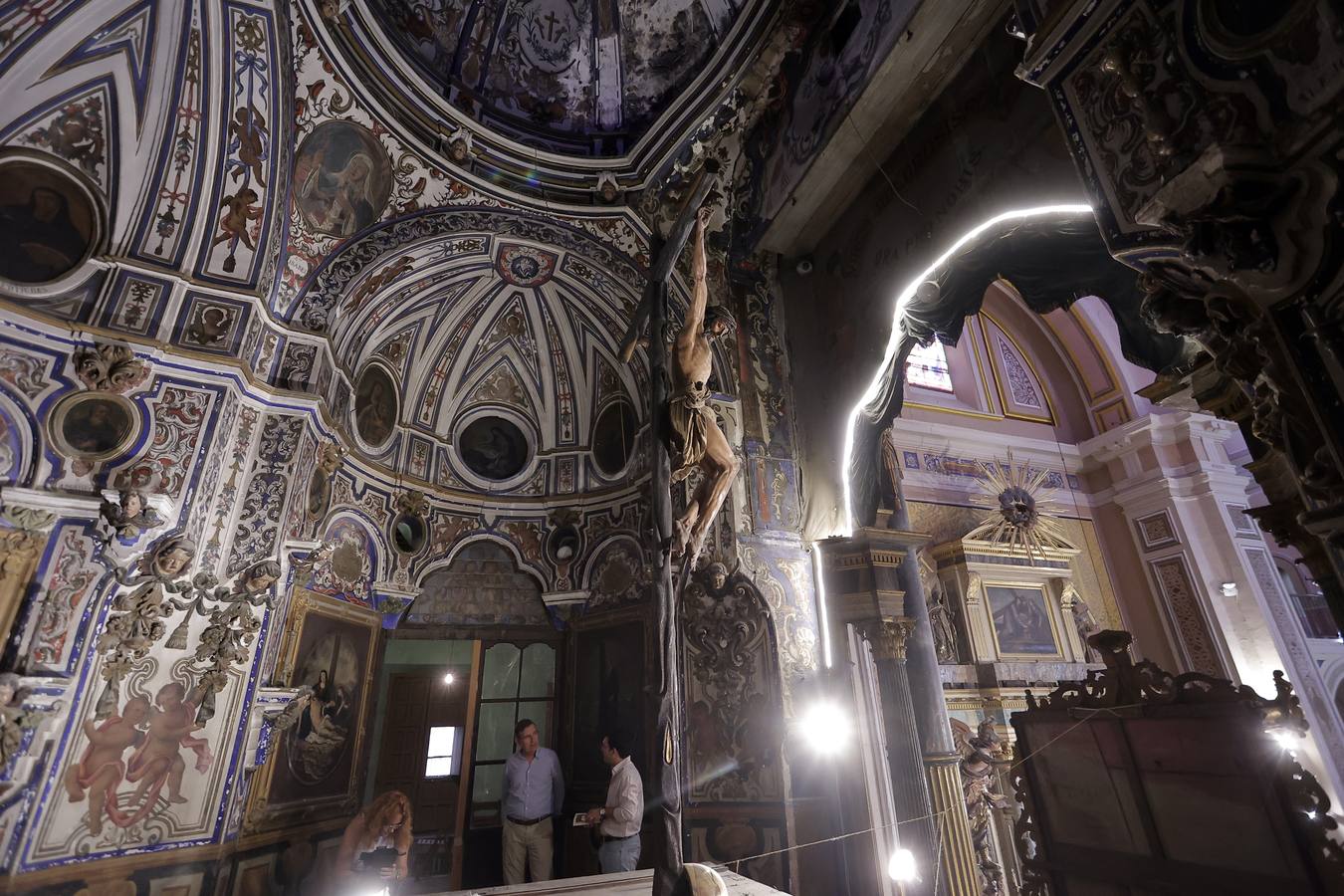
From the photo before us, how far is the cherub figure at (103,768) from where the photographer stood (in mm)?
4062

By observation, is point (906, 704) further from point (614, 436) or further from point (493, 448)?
point (493, 448)

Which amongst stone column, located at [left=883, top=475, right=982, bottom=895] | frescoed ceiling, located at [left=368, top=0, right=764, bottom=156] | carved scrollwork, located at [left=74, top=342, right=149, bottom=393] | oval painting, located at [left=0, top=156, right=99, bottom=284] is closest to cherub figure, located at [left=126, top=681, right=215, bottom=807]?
carved scrollwork, located at [left=74, top=342, right=149, bottom=393]

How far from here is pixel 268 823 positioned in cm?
538

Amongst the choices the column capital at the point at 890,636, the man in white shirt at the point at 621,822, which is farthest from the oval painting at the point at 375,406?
the column capital at the point at 890,636

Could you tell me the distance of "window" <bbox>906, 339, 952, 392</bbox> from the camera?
34.0 feet

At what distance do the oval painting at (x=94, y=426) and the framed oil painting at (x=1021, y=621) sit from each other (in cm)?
979

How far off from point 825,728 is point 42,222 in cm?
748

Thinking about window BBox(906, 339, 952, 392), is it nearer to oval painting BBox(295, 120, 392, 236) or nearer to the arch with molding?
the arch with molding

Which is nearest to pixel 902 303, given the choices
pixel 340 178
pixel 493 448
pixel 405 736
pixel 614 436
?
pixel 614 436

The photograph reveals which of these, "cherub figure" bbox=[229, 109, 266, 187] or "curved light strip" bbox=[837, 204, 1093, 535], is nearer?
"curved light strip" bbox=[837, 204, 1093, 535]

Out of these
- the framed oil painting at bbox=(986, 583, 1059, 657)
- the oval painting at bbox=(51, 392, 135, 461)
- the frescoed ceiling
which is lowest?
the framed oil painting at bbox=(986, 583, 1059, 657)

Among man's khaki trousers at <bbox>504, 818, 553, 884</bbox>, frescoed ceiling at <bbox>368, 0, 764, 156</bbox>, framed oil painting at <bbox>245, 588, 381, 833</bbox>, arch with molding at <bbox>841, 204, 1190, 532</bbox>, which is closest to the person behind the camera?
arch with molding at <bbox>841, 204, 1190, 532</bbox>

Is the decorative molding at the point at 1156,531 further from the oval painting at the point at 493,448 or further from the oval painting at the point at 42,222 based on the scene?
the oval painting at the point at 42,222

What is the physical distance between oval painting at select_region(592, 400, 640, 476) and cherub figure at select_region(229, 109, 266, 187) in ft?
15.1
